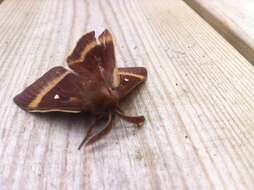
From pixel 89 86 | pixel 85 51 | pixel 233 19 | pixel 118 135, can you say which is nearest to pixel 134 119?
pixel 118 135

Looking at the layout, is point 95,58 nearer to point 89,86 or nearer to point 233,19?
point 89,86

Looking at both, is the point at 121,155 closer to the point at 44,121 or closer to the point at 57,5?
the point at 44,121

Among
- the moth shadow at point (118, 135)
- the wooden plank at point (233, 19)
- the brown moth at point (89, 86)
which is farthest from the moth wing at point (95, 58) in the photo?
the wooden plank at point (233, 19)

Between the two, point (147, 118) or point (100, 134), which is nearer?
point (100, 134)

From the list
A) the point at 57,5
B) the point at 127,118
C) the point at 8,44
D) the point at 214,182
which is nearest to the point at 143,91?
the point at 127,118

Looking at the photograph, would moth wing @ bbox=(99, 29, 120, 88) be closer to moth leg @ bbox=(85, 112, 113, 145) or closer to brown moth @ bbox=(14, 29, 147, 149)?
brown moth @ bbox=(14, 29, 147, 149)
